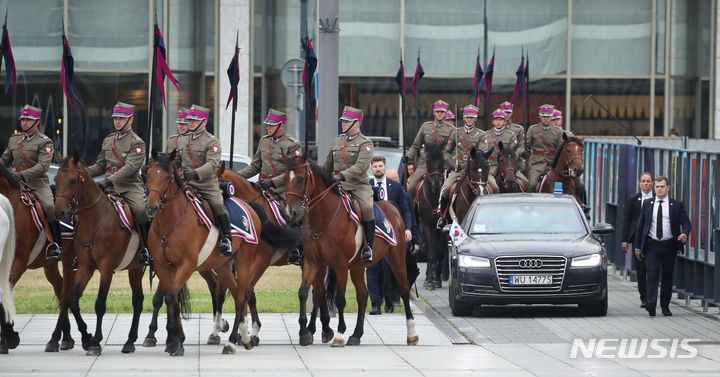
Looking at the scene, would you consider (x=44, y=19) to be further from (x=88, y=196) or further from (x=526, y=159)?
(x=88, y=196)

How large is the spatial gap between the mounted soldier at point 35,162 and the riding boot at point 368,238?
11.0 feet

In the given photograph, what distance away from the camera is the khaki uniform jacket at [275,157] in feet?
53.9

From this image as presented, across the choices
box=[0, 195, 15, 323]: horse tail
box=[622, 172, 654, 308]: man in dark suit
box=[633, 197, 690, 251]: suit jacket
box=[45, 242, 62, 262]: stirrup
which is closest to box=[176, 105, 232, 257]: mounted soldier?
box=[45, 242, 62, 262]: stirrup

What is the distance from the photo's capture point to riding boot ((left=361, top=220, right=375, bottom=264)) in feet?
51.5

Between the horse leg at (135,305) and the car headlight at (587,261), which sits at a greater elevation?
the car headlight at (587,261)

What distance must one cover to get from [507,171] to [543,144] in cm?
226

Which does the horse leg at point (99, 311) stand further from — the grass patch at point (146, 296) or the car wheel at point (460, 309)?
the car wheel at point (460, 309)

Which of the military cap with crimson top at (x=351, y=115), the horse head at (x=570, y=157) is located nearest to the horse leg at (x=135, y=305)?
the military cap with crimson top at (x=351, y=115)

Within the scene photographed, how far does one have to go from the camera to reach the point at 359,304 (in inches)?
620

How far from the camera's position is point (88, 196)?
14.7 metres

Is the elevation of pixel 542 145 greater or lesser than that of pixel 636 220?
greater

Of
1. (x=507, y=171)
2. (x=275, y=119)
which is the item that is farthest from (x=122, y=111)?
(x=507, y=171)

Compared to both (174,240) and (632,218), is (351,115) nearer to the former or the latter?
(174,240)

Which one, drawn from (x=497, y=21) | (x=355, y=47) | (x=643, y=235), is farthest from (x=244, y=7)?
(x=643, y=235)
